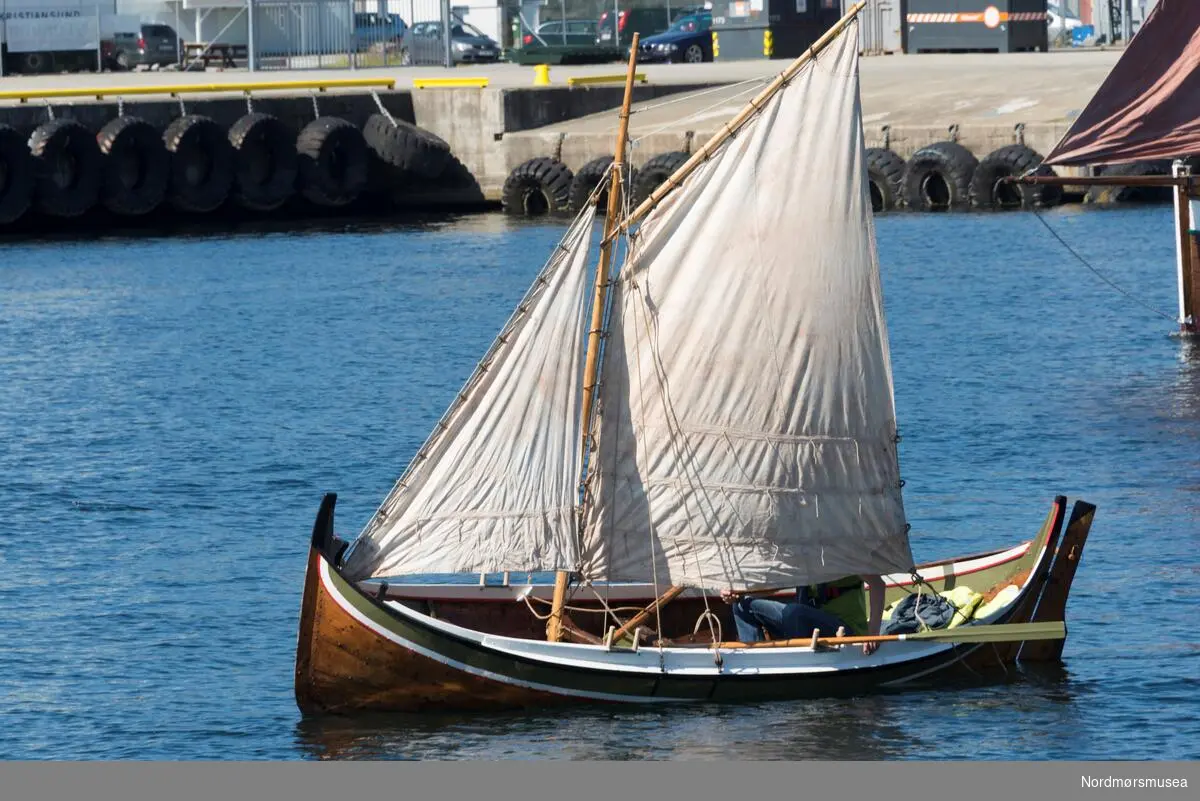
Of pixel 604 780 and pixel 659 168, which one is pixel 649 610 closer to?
pixel 604 780

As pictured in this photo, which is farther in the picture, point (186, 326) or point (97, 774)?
point (186, 326)

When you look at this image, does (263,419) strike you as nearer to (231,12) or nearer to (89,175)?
(89,175)

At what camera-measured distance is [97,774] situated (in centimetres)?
1816

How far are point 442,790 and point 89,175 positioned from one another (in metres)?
49.7

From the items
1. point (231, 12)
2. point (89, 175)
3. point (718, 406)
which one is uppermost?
point (231, 12)

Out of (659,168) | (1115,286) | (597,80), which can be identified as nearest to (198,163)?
(659,168)

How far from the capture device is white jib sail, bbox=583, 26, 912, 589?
65.9ft

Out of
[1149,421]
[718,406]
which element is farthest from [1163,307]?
[718,406]

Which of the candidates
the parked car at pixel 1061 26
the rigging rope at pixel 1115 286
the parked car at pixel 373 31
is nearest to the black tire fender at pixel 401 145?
the parked car at pixel 373 31

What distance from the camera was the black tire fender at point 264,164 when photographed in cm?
6556

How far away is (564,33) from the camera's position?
84625 millimetres

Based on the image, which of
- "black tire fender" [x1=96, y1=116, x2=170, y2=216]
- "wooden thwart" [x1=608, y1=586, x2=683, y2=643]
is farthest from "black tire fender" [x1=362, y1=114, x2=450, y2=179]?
"wooden thwart" [x1=608, y1=586, x2=683, y2=643]

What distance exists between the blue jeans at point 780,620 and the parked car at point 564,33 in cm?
6631

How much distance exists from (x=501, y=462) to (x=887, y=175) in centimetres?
4517
